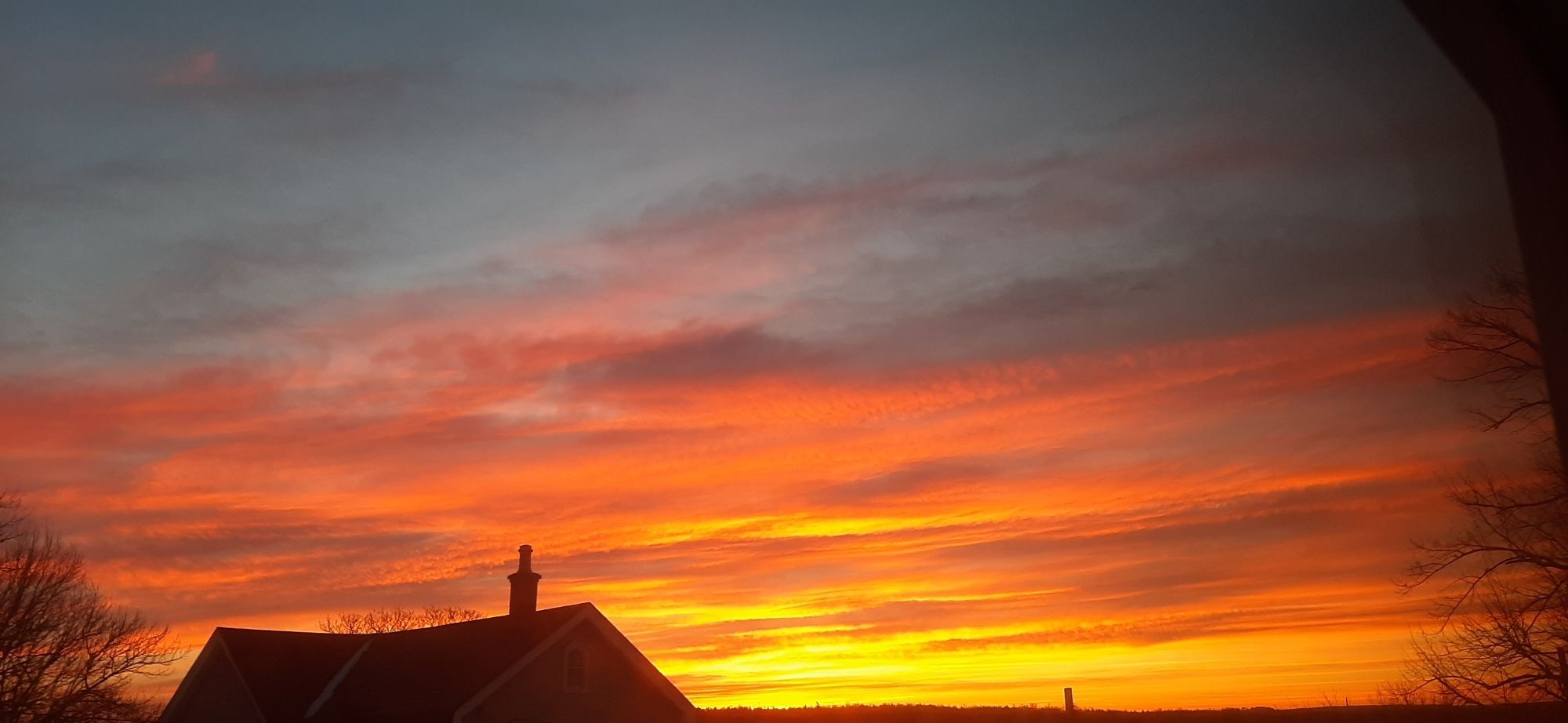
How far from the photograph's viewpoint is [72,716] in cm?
2191

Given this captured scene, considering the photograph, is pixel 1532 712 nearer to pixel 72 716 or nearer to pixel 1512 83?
pixel 1512 83

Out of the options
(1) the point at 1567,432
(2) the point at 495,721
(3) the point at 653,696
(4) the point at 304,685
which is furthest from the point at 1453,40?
(4) the point at 304,685

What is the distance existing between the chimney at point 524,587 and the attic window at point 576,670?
6.62ft

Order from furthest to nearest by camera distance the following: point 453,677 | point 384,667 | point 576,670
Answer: point 384,667
point 576,670
point 453,677

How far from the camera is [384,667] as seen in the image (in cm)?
2561

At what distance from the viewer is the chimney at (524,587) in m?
25.5

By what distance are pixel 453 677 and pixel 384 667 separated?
3.64 meters

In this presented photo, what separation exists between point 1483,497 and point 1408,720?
6.73 ft

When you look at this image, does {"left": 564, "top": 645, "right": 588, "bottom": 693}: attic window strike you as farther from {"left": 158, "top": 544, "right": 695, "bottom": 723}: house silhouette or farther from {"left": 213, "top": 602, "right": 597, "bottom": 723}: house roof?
{"left": 213, "top": 602, "right": 597, "bottom": 723}: house roof

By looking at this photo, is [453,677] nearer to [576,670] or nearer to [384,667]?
[576,670]

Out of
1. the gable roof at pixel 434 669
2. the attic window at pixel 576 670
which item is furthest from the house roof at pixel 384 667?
the attic window at pixel 576 670

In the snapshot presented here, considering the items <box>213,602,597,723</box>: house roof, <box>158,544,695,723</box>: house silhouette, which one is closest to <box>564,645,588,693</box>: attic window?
<box>158,544,695,723</box>: house silhouette

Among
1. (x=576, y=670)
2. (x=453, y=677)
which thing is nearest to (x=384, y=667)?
(x=453, y=677)

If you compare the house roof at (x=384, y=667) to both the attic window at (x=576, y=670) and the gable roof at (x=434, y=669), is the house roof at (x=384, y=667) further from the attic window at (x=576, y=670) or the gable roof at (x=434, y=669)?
the attic window at (x=576, y=670)
